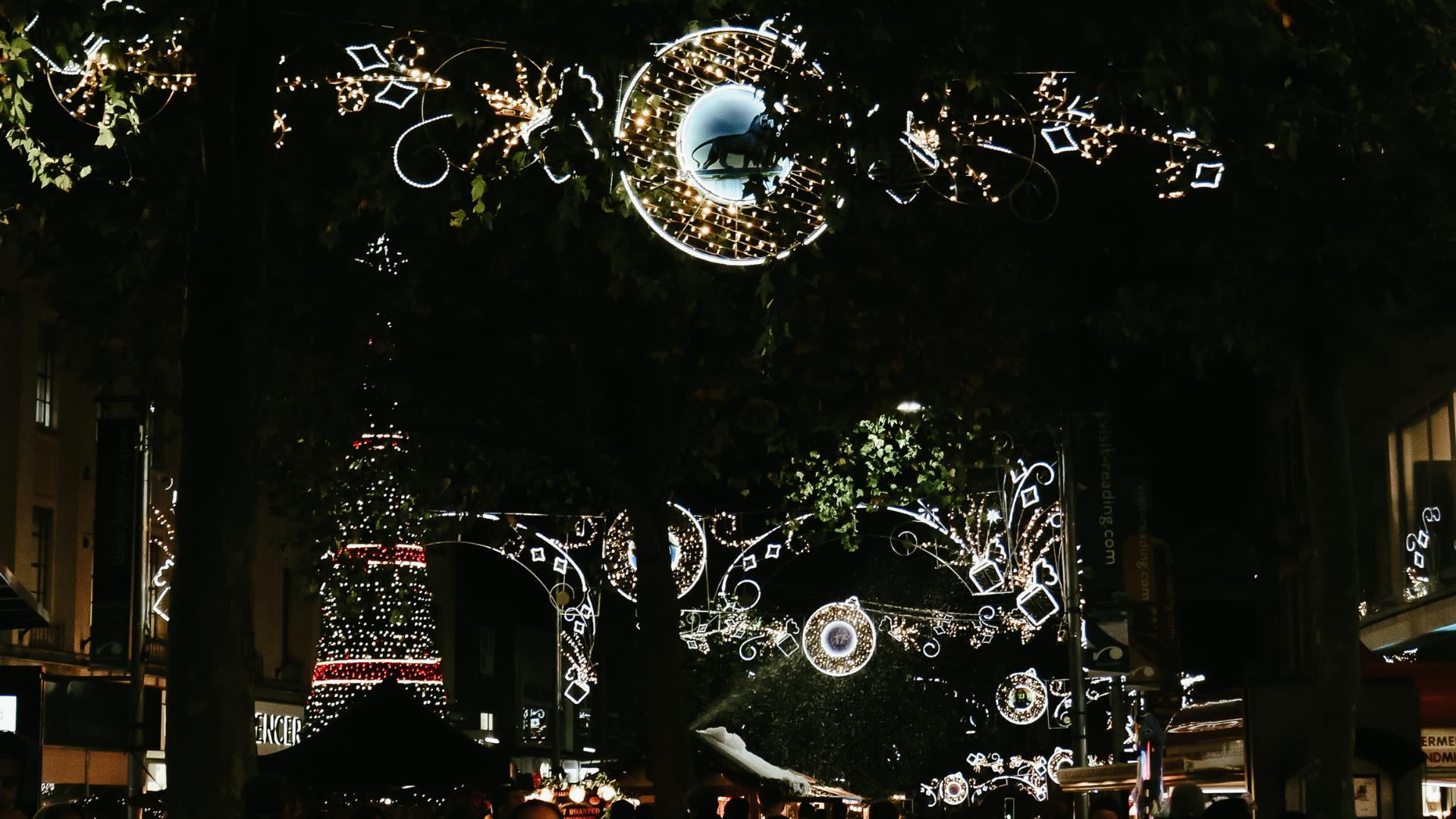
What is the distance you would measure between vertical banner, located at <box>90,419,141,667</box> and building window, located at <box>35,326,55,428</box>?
19.6ft

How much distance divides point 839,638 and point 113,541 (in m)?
10.4

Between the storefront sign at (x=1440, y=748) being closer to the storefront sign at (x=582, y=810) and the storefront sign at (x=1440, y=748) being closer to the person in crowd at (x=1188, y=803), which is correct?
the person in crowd at (x=1188, y=803)

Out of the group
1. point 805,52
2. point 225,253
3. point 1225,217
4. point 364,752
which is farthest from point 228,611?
point 1225,217

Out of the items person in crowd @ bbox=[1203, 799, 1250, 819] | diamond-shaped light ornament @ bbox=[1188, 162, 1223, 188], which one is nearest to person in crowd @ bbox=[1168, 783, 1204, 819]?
person in crowd @ bbox=[1203, 799, 1250, 819]

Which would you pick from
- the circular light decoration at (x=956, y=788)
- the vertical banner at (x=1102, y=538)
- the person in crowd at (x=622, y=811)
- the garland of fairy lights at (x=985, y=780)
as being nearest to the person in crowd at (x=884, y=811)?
the person in crowd at (x=622, y=811)

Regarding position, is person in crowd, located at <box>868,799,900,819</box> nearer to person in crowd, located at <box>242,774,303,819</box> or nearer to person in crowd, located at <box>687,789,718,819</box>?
person in crowd, located at <box>687,789,718,819</box>

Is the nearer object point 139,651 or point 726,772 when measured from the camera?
point 139,651

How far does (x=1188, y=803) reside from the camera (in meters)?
10.0

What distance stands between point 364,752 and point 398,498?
24.5 feet

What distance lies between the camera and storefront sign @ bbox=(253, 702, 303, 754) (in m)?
39.5

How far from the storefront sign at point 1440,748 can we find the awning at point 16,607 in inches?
451

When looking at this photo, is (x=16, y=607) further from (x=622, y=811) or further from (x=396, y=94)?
(x=622, y=811)

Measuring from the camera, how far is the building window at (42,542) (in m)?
31.6

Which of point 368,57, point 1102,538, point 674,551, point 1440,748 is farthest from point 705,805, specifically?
point 1102,538
